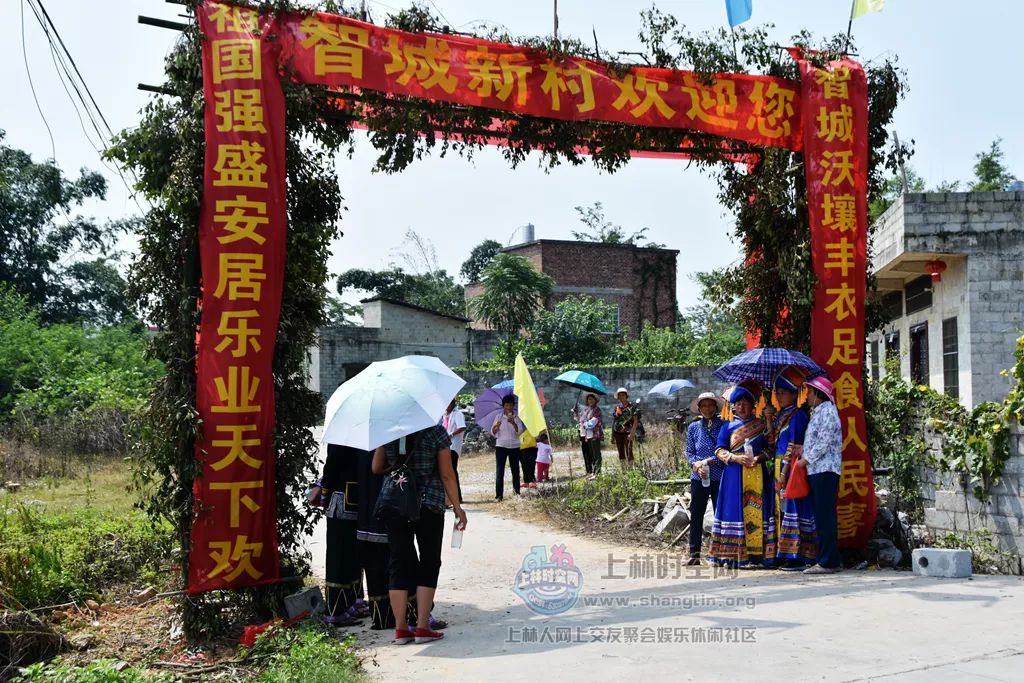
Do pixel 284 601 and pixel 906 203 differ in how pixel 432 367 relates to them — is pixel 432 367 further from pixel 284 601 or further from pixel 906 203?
pixel 906 203

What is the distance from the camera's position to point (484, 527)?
11.1 m

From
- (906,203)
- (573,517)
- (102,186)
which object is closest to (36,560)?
(573,517)

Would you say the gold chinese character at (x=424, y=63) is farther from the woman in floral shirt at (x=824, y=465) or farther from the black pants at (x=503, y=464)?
the black pants at (x=503, y=464)

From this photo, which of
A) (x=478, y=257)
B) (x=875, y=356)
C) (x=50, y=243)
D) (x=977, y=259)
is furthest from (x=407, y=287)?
(x=977, y=259)

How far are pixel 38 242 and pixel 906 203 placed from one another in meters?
29.2

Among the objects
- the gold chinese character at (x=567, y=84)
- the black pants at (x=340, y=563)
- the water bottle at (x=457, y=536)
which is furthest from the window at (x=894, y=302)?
the black pants at (x=340, y=563)

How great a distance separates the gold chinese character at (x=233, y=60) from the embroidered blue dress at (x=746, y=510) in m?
5.06

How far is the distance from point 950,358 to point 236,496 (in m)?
12.2

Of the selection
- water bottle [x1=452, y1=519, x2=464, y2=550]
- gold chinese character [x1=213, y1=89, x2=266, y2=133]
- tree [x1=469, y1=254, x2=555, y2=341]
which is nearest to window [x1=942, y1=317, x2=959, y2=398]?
water bottle [x1=452, y1=519, x2=464, y2=550]

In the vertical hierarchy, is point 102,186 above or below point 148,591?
above

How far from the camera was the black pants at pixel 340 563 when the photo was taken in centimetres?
655

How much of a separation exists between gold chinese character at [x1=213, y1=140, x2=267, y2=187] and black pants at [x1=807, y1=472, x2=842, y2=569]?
202 inches

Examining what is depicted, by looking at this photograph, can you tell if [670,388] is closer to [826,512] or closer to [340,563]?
[826,512]

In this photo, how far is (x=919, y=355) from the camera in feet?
54.2
